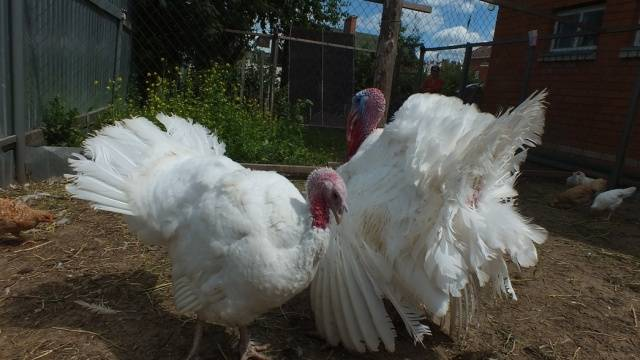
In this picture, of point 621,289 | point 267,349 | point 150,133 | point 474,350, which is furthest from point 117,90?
point 621,289

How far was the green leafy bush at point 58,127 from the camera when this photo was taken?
5469mm

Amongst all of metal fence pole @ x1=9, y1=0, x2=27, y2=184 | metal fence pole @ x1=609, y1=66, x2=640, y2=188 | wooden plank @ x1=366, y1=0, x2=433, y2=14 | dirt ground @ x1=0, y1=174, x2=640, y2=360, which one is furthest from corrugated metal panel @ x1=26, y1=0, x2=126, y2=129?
metal fence pole @ x1=609, y1=66, x2=640, y2=188

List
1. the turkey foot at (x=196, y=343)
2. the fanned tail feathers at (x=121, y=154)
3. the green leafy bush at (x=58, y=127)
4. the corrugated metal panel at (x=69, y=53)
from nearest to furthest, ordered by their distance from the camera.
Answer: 1. the turkey foot at (x=196, y=343)
2. the fanned tail feathers at (x=121, y=154)
3. the corrugated metal panel at (x=69, y=53)
4. the green leafy bush at (x=58, y=127)

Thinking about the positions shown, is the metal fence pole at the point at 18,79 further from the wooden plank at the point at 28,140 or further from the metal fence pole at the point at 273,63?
the metal fence pole at the point at 273,63

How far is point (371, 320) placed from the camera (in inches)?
107

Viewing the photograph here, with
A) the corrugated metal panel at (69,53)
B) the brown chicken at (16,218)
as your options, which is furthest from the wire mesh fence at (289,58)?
the brown chicken at (16,218)

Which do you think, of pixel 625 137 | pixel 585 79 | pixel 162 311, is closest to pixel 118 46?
pixel 162 311

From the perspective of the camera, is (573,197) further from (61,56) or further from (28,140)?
(61,56)

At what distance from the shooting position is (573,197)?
20.4 feet

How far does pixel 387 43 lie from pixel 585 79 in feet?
19.2

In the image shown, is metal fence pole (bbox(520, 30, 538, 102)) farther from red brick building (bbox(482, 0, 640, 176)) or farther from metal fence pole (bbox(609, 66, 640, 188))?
metal fence pole (bbox(609, 66, 640, 188))

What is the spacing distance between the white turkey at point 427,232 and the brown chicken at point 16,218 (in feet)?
7.95

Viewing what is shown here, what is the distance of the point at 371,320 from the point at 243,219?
1.07m

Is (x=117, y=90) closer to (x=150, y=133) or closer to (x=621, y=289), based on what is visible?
(x=150, y=133)
